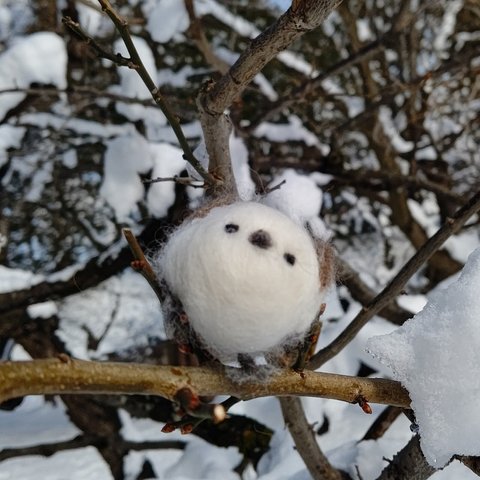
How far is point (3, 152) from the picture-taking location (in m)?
2.74

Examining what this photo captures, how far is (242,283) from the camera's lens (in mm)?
730

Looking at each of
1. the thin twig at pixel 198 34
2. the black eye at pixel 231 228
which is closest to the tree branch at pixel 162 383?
the black eye at pixel 231 228

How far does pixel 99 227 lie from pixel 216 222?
11.9ft

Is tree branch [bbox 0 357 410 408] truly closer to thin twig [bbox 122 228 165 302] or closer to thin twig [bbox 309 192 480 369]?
thin twig [bbox 122 228 165 302]

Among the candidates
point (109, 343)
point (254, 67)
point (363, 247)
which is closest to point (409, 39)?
point (363, 247)

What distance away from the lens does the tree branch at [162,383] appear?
0.55 metres

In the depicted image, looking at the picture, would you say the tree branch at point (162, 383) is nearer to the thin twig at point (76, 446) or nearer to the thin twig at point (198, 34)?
the thin twig at point (198, 34)

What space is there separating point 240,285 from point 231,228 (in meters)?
0.10

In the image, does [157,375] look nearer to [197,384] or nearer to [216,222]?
[197,384]

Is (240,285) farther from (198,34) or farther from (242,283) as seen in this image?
(198,34)

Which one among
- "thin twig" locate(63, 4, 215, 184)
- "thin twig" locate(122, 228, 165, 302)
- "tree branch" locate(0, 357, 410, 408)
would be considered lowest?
"tree branch" locate(0, 357, 410, 408)

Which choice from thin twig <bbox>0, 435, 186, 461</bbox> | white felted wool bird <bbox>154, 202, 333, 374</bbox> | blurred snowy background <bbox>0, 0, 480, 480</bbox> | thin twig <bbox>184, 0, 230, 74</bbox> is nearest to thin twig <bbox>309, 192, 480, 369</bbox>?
blurred snowy background <bbox>0, 0, 480, 480</bbox>

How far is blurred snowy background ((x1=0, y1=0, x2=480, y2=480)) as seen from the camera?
214 cm

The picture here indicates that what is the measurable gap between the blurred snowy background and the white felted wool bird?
0.20m
